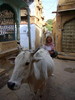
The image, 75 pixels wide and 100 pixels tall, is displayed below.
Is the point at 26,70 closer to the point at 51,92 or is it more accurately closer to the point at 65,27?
the point at 51,92

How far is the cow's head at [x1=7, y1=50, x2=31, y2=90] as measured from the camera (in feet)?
7.52

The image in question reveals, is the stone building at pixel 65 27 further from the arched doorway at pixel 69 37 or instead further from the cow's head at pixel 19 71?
the cow's head at pixel 19 71

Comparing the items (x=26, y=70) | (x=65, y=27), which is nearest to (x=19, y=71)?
(x=26, y=70)

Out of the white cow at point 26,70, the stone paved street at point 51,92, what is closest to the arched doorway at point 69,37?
the stone paved street at point 51,92

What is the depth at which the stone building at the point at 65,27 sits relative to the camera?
1020cm

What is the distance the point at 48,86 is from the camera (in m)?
4.15

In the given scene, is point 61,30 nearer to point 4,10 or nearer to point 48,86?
point 4,10

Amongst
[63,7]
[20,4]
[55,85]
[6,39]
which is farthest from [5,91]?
[63,7]

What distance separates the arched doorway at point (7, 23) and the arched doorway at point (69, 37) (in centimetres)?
520

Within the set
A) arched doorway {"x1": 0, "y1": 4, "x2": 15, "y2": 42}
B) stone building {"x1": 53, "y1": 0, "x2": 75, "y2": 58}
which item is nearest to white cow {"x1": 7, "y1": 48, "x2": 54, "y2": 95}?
arched doorway {"x1": 0, "y1": 4, "x2": 15, "y2": 42}

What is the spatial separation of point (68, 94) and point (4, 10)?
468 cm

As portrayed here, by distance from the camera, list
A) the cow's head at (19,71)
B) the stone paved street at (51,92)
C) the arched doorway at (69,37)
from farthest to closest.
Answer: the arched doorway at (69,37) → the stone paved street at (51,92) → the cow's head at (19,71)

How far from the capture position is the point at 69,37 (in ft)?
34.2

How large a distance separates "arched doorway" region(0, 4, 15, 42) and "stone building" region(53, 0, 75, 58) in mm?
4981
